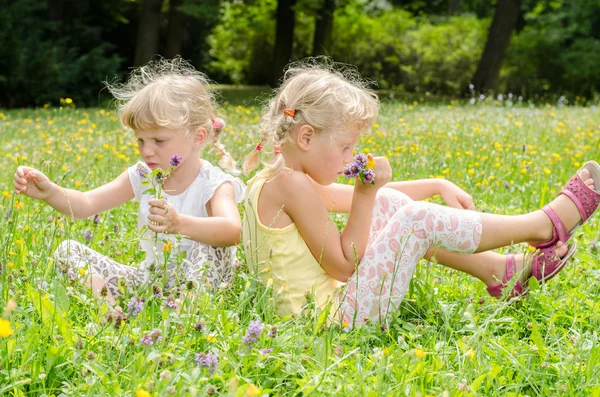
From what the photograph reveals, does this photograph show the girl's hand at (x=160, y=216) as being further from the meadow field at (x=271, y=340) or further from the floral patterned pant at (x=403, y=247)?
the floral patterned pant at (x=403, y=247)

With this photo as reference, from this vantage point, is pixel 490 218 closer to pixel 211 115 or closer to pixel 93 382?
pixel 211 115

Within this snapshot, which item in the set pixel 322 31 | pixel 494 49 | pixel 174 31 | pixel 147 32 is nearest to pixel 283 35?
pixel 322 31

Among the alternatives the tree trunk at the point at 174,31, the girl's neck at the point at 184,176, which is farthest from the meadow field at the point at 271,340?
the tree trunk at the point at 174,31

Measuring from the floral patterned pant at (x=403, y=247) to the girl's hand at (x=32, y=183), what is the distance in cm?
132

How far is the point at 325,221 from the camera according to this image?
282 cm

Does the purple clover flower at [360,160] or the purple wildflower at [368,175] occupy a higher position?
the purple clover flower at [360,160]

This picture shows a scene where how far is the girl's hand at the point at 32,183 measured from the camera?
292 centimetres

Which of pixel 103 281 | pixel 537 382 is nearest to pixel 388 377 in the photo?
Answer: pixel 537 382

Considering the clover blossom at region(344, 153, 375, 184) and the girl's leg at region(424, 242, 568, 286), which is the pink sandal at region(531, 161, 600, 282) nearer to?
the girl's leg at region(424, 242, 568, 286)

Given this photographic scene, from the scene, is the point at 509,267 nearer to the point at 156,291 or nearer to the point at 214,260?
the point at 214,260

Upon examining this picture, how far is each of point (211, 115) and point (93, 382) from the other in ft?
5.79

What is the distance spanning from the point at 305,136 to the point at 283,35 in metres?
19.6

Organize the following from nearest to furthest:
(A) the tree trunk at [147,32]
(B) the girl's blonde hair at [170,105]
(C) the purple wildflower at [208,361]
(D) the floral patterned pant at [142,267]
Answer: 1. (C) the purple wildflower at [208,361]
2. (D) the floral patterned pant at [142,267]
3. (B) the girl's blonde hair at [170,105]
4. (A) the tree trunk at [147,32]

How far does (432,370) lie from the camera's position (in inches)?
87.4
